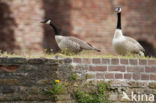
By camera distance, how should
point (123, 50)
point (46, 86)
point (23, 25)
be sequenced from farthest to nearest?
point (23, 25)
point (123, 50)
point (46, 86)

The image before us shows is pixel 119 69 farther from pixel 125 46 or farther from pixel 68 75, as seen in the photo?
pixel 125 46

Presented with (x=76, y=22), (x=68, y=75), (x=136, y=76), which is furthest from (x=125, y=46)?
(x=76, y=22)

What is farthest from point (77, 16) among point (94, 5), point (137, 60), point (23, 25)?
point (137, 60)

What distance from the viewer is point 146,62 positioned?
6.59m

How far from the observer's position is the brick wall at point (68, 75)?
249 inches

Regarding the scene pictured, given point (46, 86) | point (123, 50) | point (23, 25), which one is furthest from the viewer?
point (23, 25)

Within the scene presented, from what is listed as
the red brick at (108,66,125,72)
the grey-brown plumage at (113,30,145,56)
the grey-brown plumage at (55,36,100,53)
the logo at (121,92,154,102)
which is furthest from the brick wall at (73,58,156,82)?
the grey-brown plumage at (55,36,100,53)

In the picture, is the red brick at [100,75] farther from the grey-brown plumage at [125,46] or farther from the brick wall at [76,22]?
the brick wall at [76,22]

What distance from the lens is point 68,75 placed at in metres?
6.43

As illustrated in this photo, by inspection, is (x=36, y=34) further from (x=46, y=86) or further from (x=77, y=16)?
(x=46, y=86)

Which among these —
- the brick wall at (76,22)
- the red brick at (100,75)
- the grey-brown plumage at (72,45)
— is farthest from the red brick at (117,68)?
the brick wall at (76,22)

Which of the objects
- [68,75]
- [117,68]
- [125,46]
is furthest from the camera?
[125,46]

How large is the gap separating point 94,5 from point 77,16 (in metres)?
0.71

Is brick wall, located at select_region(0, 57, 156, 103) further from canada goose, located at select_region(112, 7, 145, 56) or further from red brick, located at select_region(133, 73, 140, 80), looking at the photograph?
canada goose, located at select_region(112, 7, 145, 56)
